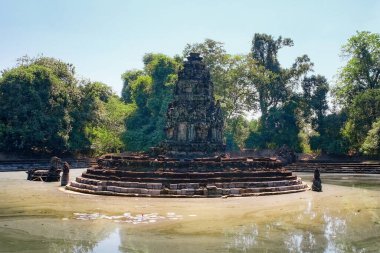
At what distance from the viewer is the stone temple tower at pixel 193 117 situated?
26.4 m

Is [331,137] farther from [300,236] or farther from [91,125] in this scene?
[300,236]

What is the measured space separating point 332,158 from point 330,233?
40522 millimetres

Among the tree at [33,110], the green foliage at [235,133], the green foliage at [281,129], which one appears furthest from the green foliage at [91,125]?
the green foliage at [281,129]

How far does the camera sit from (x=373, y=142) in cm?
4091

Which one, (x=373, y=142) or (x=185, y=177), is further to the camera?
(x=373, y=142)

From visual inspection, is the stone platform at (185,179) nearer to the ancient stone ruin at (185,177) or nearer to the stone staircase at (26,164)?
the ancient stone ruin at (185,177)

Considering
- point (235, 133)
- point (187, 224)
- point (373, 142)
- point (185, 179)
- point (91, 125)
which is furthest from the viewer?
point (235, 133)

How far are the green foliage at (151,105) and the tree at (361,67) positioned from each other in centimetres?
2239

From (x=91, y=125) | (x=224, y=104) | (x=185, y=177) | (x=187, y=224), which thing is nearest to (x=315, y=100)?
(x=224, y=104)

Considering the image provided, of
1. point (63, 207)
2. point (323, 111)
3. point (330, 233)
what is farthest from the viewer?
point (323, 111)

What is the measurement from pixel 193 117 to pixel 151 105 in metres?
27.9

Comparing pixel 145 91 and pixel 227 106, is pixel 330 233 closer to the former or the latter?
pixel 227 106

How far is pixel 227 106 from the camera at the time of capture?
179ft

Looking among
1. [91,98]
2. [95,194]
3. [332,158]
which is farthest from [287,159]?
[95,194]
